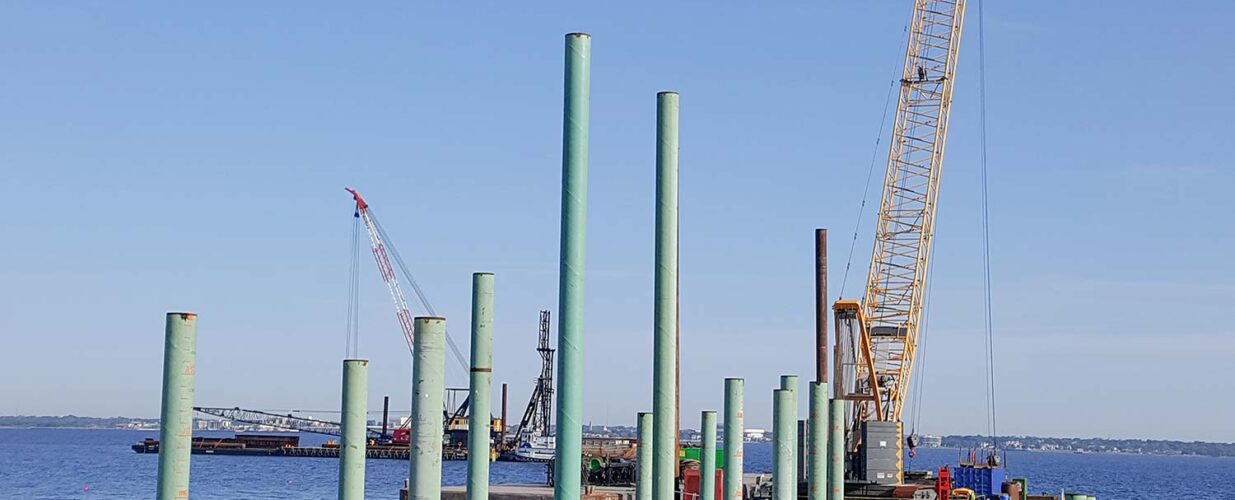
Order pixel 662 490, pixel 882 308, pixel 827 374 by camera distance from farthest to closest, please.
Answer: pixel 882 308, pixel 827 374, pixel 662 490

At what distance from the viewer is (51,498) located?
338 feet

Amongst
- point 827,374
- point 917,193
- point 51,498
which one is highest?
point 917,193

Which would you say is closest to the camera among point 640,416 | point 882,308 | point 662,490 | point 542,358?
point 662,490

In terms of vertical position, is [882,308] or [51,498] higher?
[882,308]

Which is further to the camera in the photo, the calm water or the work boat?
the work boat

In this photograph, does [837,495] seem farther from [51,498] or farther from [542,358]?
[542,358]

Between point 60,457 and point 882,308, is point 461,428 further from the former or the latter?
point 882,308

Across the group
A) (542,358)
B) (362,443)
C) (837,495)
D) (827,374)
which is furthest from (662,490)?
(542,358)

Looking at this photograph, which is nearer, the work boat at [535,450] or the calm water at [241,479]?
the calm water at [241,479]

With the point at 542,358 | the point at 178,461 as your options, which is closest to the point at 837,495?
the point at 178,461

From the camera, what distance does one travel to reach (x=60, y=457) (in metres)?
199

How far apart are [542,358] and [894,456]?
110m

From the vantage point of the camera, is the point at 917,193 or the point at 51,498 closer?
the point at 917,193

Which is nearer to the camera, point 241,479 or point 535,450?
point 241,479
